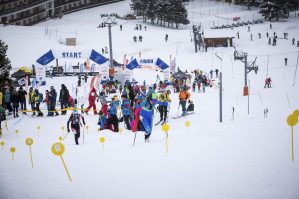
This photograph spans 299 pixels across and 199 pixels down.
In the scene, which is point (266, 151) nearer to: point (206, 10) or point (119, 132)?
point (119, 132)

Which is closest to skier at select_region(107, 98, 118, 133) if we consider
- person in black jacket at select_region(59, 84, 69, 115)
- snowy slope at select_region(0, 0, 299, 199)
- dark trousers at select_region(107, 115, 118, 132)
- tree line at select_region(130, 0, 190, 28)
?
dark trousers at select_region(107, 115, 118, 132)

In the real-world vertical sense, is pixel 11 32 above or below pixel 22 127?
above

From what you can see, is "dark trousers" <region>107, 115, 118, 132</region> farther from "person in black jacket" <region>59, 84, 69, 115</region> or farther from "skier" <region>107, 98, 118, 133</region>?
"person in black jacket" <region>59, 84, 69, 115</region>

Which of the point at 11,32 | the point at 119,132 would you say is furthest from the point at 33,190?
the point at 11,32

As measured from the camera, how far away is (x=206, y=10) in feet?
251

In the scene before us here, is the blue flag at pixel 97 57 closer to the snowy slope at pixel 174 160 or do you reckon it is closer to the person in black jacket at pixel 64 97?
the snowy slope at pixel 174 160

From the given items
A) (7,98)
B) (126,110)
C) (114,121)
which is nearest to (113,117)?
(114,121)

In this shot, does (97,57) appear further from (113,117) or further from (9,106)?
(113,117)

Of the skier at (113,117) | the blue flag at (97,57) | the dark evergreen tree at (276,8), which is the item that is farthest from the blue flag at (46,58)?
the dark evergreen tree at (276,8)

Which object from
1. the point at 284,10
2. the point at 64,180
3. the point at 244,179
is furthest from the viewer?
the point at 284,10

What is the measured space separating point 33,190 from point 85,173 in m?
1.31

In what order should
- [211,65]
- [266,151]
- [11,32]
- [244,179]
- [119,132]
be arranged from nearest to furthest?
[244,179], [266,151], [119,132], [211,65], [11,32]

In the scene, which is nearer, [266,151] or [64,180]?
[64,180]

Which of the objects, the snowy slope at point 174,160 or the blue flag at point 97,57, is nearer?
the snowy slope at point 174,160
